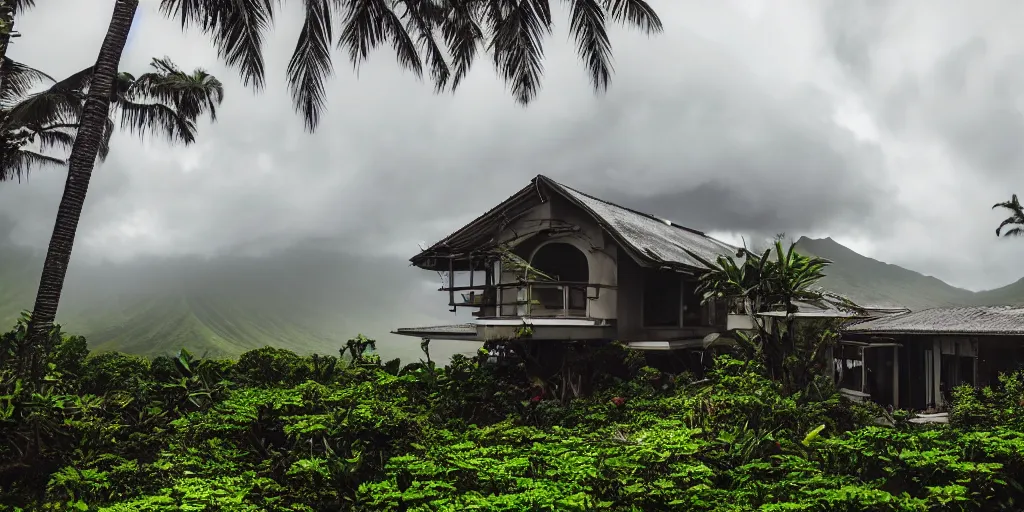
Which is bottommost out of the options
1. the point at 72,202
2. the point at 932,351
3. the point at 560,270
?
the point at 932,351

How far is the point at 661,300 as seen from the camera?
1791cm

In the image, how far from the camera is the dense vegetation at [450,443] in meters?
6.84

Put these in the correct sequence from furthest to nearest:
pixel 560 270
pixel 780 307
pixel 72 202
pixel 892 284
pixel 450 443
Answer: pixel 892 284
pixel 560 270
pixel 780 307
pixel 72 202
pixel 450 443

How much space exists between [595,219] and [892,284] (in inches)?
5399

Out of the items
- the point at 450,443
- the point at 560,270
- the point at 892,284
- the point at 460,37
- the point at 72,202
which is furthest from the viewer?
the point at 892,284

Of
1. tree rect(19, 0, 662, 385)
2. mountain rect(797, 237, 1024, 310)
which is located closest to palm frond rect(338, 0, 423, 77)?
tree rect(19, 0, 662, 385)

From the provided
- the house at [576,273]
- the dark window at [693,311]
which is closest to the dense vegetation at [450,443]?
the house at [576,273]

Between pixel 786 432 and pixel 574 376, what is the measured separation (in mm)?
6541

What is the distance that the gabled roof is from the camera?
1570 centimetres

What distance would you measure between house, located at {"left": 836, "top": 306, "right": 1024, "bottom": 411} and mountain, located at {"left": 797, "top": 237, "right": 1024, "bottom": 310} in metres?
107

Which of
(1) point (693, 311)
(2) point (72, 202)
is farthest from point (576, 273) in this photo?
(2) point (72, 202)

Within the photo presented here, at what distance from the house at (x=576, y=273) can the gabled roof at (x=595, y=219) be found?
0.03 metres

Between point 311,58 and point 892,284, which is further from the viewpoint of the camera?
point 892,284

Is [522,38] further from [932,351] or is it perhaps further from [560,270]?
[932,351]
